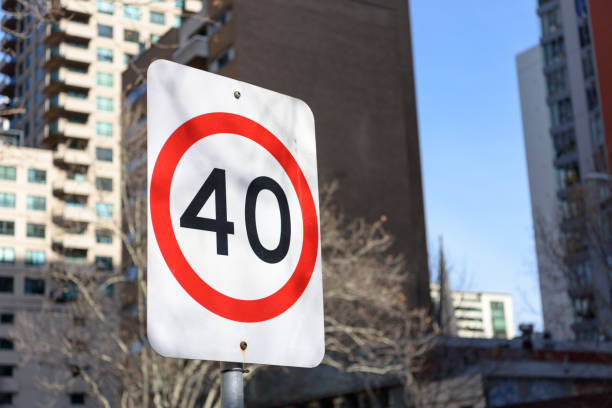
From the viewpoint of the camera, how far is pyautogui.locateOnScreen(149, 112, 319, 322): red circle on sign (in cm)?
213

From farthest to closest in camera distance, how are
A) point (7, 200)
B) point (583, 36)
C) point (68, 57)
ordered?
point (68, 57), point (7, 200), point (583, 36)

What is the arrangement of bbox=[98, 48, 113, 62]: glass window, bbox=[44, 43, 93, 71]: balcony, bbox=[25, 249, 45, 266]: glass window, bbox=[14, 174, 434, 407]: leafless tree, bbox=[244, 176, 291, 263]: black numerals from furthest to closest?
bbox=[98, 48, 113, 62]: glass window → bbox=[44, 43, 93, 71]: balcony → bbox=[25, 249, 45, 266]: glass window → bbox=[14, 174, 434, 407]: leafless tree → bbox=[244, 176, 291, 263]: black numerals

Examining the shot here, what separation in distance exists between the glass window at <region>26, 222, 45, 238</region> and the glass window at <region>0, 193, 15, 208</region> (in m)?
2.29

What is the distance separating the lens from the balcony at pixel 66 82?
85.8m

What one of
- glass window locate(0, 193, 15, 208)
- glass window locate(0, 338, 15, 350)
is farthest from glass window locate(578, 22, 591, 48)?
glass window locate(0, 338, 15, 350)

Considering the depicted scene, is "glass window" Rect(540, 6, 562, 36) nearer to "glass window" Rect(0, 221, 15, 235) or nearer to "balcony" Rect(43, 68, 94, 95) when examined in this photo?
"balcony" Rect(43, 68, 94, 95)

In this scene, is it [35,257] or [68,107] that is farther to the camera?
[68,107]

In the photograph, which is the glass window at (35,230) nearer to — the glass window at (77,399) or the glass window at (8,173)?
the glass window at (8,173)

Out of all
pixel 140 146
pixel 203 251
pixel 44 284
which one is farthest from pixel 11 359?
pixel 203 251

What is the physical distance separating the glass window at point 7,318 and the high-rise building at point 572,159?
145ft

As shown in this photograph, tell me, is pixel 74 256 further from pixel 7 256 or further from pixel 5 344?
pixel 7 256

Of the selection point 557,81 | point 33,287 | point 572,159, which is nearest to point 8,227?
point 33,287

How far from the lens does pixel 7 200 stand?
78.2 m

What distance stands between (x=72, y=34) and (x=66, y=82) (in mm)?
4756
